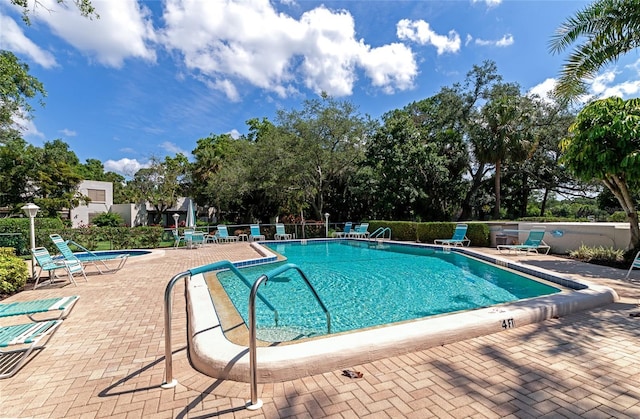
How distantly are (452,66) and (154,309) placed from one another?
74.5ft

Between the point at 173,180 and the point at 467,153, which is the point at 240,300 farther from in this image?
the point at 173,180

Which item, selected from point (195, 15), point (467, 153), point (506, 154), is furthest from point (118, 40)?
point (467, 153)

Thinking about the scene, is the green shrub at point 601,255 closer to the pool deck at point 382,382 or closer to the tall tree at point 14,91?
the pool deck at point 382,382

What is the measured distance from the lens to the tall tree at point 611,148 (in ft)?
23.4

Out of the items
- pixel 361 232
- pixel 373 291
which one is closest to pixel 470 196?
pixel 361 232

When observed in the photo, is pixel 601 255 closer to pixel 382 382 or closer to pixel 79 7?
pixel 382 382

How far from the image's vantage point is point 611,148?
293 inches

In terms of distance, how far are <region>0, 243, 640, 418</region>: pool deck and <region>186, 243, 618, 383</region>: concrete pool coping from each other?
0.08m

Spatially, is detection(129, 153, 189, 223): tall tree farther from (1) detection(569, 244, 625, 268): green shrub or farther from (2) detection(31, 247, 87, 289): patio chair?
(1) detection(569, 244, 625, 268): green shrub

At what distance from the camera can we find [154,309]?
4898 millimetres

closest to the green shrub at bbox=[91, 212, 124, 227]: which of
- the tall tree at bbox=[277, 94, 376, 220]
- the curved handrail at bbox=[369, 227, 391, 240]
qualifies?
the tall tree at bbox=[277, 94, 376, 220]

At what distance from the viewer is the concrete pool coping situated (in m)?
2.79

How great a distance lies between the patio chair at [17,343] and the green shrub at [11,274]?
11.4ft

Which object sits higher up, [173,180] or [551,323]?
[173,180]
